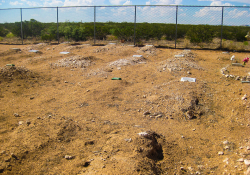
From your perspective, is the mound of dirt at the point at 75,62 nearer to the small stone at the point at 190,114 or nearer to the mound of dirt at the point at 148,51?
the mound of dirt at the point at 148,51

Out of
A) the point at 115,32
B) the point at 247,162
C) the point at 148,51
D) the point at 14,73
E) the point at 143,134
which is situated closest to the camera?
the point at 247,162

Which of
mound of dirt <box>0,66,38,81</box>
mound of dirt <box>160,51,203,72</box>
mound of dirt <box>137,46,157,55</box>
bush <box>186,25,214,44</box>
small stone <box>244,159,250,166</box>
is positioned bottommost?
small stone <box>244,159,250,166</box>

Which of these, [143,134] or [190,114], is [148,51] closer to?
[190,114]

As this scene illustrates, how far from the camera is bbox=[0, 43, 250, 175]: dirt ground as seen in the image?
3.03m

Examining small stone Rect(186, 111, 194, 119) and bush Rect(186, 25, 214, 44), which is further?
bush Rect(186, 25, 214, 44)

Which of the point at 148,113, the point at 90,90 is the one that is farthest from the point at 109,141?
the point at 90,90

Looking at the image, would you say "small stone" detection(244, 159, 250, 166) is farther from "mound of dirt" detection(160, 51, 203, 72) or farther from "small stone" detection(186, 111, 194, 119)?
"mound of dirt" detection(160, 51, 203, 72)

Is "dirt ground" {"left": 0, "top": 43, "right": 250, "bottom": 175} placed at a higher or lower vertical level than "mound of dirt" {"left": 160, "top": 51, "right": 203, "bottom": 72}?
lower

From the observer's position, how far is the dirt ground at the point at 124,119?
119 inches

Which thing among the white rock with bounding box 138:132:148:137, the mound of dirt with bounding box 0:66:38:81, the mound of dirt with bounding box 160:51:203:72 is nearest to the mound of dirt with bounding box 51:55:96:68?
the mound of dirt with bounding box 0:66:38:81

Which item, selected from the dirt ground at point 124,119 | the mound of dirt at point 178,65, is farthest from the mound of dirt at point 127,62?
the mound of dirt at point 178,65

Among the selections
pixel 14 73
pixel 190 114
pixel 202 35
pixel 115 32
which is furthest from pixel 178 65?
pixel 115 32

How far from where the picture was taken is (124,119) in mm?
4785

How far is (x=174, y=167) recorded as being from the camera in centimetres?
323
